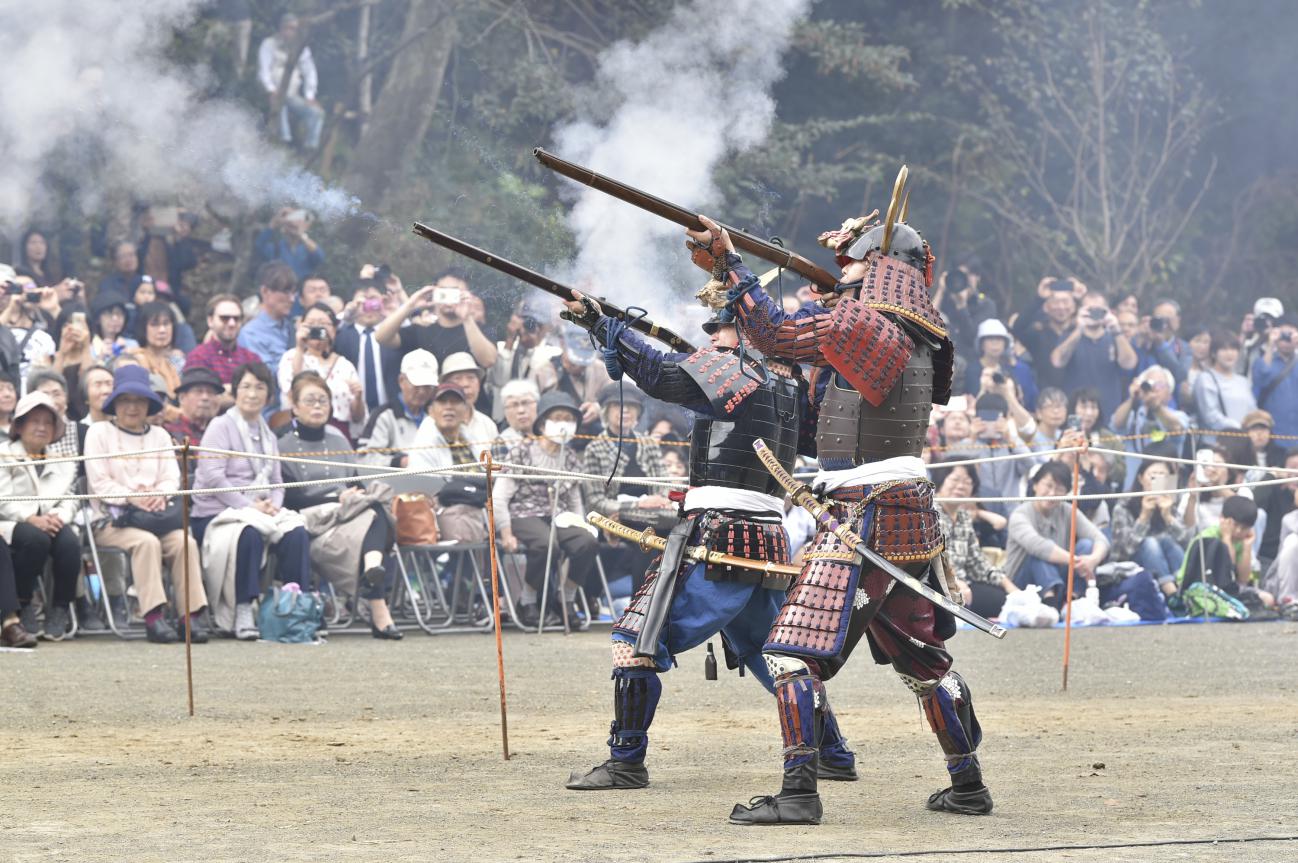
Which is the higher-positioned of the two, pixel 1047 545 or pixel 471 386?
pixel 471 386

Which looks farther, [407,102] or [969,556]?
[407,102]

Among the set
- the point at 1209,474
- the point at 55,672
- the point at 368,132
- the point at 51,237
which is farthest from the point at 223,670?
the point at 1209,474

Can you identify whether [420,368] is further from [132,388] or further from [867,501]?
[867,501]

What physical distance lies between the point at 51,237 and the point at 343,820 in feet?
23.8

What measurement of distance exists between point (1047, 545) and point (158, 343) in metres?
5.53

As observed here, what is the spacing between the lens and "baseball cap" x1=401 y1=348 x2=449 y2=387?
11086 mm

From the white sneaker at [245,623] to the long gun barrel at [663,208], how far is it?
16.0 feet

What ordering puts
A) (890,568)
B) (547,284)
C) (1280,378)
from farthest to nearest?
(1280,378)
(547,284)
(890,568)

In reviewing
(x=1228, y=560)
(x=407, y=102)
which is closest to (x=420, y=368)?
(x=407, y=102)

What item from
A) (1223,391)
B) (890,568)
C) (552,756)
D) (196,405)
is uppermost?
(1223,391)

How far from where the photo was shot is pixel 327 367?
11.1 metres

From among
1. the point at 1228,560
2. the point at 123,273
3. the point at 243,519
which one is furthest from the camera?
the point at 1228,560

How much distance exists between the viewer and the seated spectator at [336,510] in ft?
34.8

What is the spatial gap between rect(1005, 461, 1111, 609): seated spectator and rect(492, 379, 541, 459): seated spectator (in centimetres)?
314
